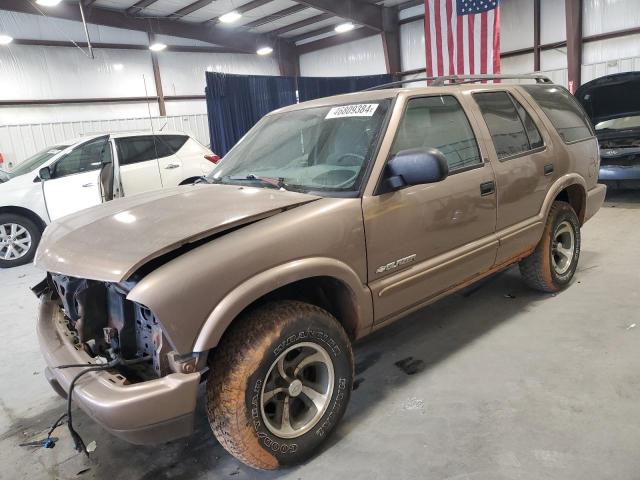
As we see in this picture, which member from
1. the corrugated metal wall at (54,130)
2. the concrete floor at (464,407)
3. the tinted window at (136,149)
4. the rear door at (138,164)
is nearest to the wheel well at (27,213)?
the rear door at (138,164)

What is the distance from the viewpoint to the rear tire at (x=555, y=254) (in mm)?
3738

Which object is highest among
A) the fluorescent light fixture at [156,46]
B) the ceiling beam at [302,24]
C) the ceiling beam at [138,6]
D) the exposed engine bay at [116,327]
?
the ceiling beam at [138,6]

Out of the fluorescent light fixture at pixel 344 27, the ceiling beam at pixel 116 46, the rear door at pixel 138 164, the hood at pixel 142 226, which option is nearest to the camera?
the hood at pixel 142 226

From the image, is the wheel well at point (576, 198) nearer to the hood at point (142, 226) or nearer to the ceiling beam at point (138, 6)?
the hood at point (142, 226)

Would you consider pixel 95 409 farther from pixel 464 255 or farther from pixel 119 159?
pixel 119 159

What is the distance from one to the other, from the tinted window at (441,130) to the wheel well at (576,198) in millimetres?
1435

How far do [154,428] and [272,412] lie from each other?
0.61m

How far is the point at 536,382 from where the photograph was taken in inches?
107

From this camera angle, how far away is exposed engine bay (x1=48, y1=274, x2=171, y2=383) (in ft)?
6.33

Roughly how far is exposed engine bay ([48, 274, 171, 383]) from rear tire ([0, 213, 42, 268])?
5227 mm

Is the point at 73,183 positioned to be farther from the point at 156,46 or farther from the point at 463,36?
the point at 156,46

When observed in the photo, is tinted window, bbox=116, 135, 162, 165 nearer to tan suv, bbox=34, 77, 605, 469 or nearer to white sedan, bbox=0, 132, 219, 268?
white sedan, bbox=0, 132, 219, 268

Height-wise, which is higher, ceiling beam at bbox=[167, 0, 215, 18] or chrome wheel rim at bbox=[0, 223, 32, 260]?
ceiling beam at bbox=[167, 0, 215, 18]

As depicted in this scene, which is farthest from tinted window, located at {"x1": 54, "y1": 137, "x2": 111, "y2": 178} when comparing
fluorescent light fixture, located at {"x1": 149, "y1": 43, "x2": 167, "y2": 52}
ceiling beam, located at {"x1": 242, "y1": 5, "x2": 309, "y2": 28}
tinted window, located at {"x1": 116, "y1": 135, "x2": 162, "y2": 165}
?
ceiling beam, located at {"x1": 242, "y1": 5, "x2": 309, "y2": 28}
